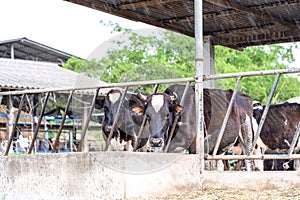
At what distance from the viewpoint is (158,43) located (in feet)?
82.2

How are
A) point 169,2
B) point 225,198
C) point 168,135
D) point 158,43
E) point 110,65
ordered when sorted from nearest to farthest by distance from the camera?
point 225,198
point 168,135
point 169,2
point 110,65
point 158,43

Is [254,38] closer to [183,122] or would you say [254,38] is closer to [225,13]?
[225,13]

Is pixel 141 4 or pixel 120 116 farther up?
pixel 141 4

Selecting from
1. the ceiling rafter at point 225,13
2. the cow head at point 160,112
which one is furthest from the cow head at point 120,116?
the ceiling rafter at point 225,13

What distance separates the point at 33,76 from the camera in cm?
2141

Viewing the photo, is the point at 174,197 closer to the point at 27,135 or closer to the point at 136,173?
the point at 136,173

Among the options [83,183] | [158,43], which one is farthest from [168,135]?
[158,43]

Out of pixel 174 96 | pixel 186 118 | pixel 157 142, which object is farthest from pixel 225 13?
pixel 157 142

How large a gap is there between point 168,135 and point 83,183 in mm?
2728

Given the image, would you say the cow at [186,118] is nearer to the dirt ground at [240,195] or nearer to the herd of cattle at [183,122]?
the herd of cattle at [183,122]

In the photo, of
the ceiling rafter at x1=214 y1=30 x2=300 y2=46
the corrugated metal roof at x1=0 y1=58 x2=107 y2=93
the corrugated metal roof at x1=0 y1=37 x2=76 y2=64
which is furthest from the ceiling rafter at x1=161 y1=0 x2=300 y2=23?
the corrugated metal roof at x1=0 y1=37 x2=76 y2=64

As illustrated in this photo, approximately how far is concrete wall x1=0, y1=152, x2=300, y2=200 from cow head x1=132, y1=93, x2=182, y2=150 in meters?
1.49

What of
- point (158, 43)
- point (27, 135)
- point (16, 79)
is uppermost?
point (158, 43)

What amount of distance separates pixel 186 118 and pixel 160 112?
56 cm
